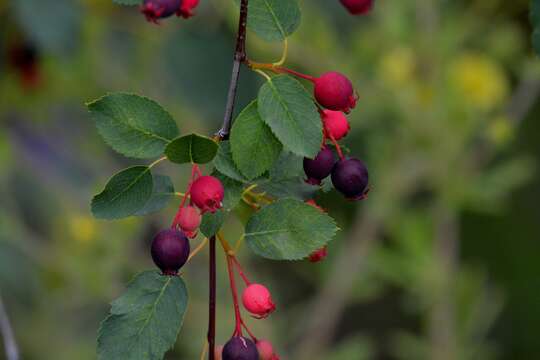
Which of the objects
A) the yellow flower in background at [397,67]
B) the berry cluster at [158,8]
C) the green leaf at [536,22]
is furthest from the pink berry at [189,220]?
the yellow flower in background at [397,67]

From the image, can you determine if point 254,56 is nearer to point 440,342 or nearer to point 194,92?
point 194,92

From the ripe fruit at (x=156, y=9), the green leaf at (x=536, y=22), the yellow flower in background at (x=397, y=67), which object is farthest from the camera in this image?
the yellow flower in background at (x=397, y=67)

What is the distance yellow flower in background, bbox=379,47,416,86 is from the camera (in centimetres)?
158

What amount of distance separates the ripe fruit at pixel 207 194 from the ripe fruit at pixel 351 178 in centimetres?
8

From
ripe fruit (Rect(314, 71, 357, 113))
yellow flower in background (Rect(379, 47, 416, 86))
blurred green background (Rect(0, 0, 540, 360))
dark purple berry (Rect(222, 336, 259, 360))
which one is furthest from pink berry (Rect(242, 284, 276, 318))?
yellow flower in background (Rect(379, 47, 416, 86))

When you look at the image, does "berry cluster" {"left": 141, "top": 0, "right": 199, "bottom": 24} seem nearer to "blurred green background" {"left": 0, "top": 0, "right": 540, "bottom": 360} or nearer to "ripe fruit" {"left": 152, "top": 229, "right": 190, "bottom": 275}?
"ripe fruit" {"left": 152, "top": 229, "right": 190, "bottom": 275}

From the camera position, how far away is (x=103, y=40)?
181cm

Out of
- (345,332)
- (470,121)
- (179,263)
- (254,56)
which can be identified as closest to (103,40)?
(254,56)

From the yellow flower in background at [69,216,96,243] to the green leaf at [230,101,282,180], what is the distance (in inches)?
41.7

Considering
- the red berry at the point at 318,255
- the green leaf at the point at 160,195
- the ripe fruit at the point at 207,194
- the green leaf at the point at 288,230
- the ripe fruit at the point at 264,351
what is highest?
the ripe fruit at the point at 207,194

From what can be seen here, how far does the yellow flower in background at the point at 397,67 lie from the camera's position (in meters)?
1.58

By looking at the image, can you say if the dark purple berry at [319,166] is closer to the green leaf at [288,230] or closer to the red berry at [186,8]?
the green leaf at [288,230]

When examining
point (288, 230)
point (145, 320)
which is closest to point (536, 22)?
point (288, 230)

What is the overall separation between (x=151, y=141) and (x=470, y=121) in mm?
1087
